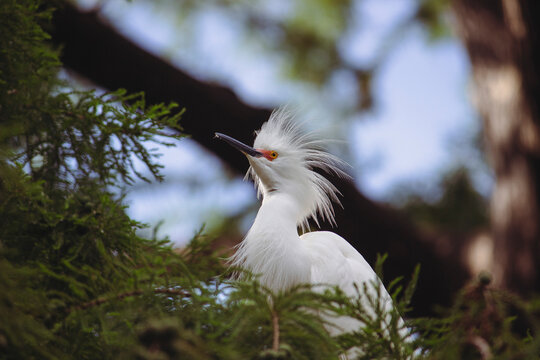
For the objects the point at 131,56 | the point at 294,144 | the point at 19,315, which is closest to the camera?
the point at 19,315

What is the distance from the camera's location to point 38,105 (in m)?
1.62

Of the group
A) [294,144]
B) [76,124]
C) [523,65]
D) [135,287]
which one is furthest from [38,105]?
[523,65]

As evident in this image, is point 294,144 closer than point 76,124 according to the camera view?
No

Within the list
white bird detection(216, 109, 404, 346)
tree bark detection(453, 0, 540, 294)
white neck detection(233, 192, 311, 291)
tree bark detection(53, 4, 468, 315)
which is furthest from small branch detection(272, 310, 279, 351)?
tree bark detection(453, 0, 540, 294)

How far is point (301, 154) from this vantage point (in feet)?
8.16

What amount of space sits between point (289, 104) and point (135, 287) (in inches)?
69.3

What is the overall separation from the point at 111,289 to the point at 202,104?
235 cm

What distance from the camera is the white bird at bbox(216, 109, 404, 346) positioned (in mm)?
2010

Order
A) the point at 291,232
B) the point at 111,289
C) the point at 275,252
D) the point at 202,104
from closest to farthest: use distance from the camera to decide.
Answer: the point at 111,289, the point at 275,252, the point at 291,232, the point at 202,104

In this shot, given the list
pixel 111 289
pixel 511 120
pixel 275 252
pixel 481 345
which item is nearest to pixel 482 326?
pixel 481 345

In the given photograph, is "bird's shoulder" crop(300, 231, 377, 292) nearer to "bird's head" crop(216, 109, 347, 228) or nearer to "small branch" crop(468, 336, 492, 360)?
"bird's head" crop(216, 109, 347, 228)

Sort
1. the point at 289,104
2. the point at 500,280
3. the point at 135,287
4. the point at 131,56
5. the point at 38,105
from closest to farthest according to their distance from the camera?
the point at 135,287 < the point at 38,105 < the point at 289,104 < the point at 131,56 < the point at 500,280

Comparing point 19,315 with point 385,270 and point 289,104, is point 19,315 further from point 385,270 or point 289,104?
point 385,270

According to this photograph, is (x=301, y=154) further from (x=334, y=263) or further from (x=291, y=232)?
(x=334, y=263)
